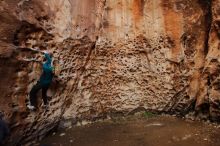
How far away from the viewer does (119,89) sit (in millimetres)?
8492

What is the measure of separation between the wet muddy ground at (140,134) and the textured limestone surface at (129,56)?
335 millimetres

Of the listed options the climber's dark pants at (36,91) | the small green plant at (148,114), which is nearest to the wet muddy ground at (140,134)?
the small green plant at (148,114)

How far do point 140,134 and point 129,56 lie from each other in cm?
207

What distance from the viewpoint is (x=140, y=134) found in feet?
24.3

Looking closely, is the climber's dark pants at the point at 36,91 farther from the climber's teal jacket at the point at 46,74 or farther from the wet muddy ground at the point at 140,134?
the wet muddy ground at the point at 140,134

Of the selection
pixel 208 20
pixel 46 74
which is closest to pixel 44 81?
pixel 46 74

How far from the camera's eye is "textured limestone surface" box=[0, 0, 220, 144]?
744cm

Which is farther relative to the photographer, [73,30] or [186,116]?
[186,116]

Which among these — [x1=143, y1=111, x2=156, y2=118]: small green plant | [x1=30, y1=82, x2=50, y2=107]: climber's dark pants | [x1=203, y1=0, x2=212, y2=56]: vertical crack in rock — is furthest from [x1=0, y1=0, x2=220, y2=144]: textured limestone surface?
[x1=30, y1=82, x2=50, y2=107]: climber's dark pants

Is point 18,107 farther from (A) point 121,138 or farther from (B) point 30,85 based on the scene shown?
(A) point 121,138

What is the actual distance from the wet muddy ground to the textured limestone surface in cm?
34

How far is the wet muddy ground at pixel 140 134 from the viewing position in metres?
6.95

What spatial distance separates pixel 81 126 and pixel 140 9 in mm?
3200

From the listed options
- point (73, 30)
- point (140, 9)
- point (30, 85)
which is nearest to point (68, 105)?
point (30, 85)
